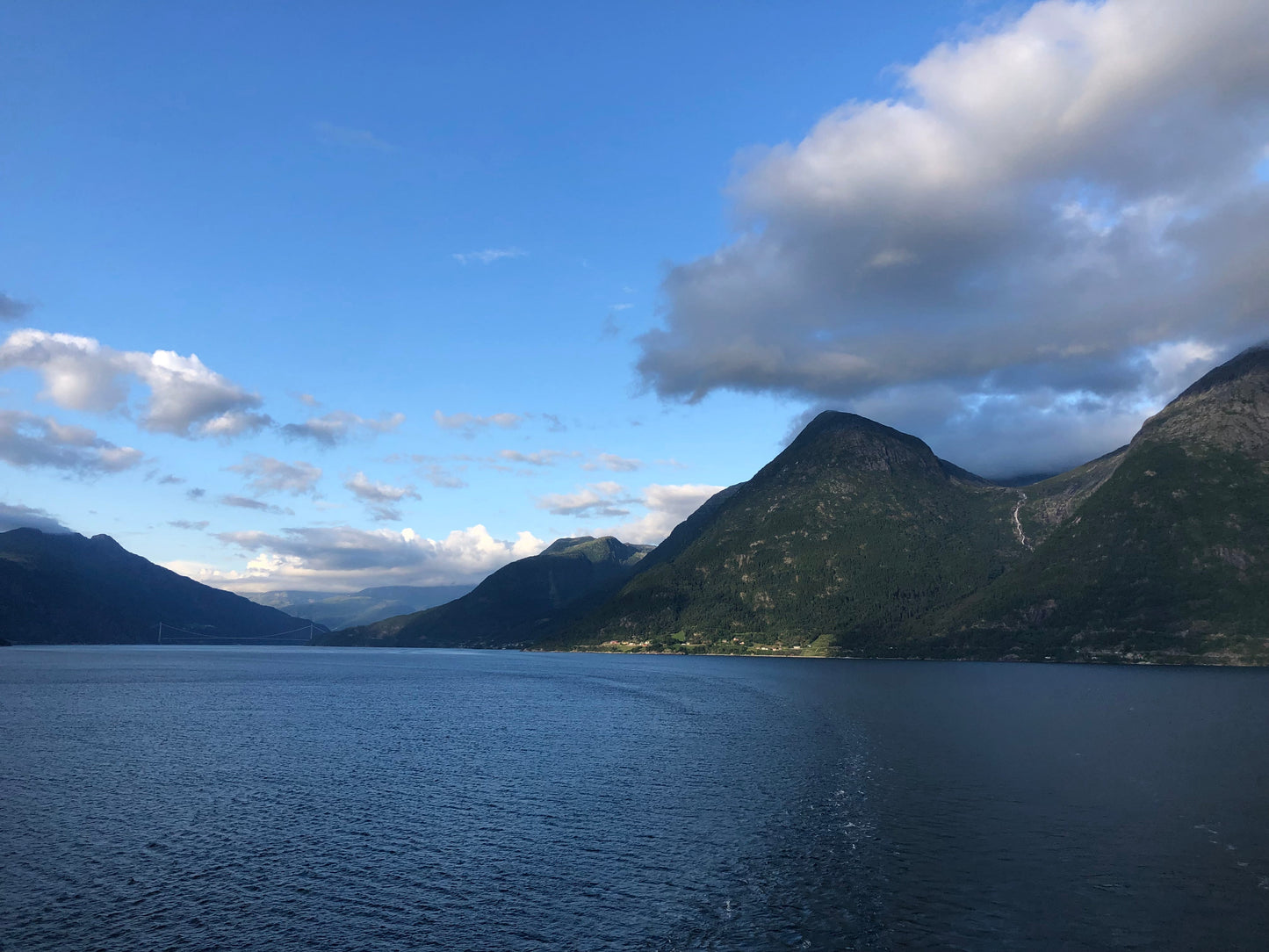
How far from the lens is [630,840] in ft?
233

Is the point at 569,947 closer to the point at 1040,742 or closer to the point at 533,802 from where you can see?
the point at 533,802

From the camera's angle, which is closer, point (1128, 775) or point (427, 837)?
point (427, 837)

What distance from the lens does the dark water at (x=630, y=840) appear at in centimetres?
5109

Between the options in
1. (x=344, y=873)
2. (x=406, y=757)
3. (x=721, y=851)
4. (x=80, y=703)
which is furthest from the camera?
(x=80, y=703)

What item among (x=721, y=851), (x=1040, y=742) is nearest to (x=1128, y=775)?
(x=1040, y=742)

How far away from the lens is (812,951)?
4756 cm

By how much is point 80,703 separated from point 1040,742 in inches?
8143

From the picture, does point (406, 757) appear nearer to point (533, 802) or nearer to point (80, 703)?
point (533, 802)

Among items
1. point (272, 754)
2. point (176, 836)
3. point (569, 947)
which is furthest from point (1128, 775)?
point (272, 754)

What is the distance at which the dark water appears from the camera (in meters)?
51.1

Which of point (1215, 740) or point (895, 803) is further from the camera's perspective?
point (1215, 740)

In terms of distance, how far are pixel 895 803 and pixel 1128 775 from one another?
3914 centimetres

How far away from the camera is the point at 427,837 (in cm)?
7212

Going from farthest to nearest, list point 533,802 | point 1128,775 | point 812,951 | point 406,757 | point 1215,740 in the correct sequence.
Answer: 1. point 1215,740
2. point 406,757
3. point 1128,775
4. point 533,802
5. point 812,951
